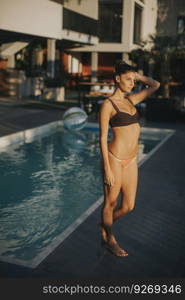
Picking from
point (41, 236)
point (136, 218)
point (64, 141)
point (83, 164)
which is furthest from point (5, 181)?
point (64, 141)

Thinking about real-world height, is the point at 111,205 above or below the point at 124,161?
below

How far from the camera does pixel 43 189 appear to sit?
26.3ft

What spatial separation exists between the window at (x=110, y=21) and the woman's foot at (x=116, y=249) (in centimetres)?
2609

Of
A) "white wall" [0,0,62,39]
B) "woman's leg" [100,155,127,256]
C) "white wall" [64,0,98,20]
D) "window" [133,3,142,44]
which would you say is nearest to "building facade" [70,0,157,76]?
"window" [133,3,142,44]

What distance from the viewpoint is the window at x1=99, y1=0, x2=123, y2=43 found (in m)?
29.2

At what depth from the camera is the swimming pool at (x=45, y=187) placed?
5.40 metres

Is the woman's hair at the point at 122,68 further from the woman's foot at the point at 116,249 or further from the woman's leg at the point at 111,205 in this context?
the woman's foot at the point at 116,249

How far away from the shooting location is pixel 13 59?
24.9 meters

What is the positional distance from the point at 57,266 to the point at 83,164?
5.96 m

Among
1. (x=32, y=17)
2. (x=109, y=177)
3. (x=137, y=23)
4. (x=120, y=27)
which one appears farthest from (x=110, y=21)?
(x=109, y=177)

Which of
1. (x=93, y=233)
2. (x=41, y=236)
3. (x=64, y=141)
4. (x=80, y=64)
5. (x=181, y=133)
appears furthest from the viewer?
(x=80, y=64)

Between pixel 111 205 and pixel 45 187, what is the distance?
12.7ft

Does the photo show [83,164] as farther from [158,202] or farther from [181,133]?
[181,133]

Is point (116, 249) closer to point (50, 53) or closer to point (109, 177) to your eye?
point (109, 177)
